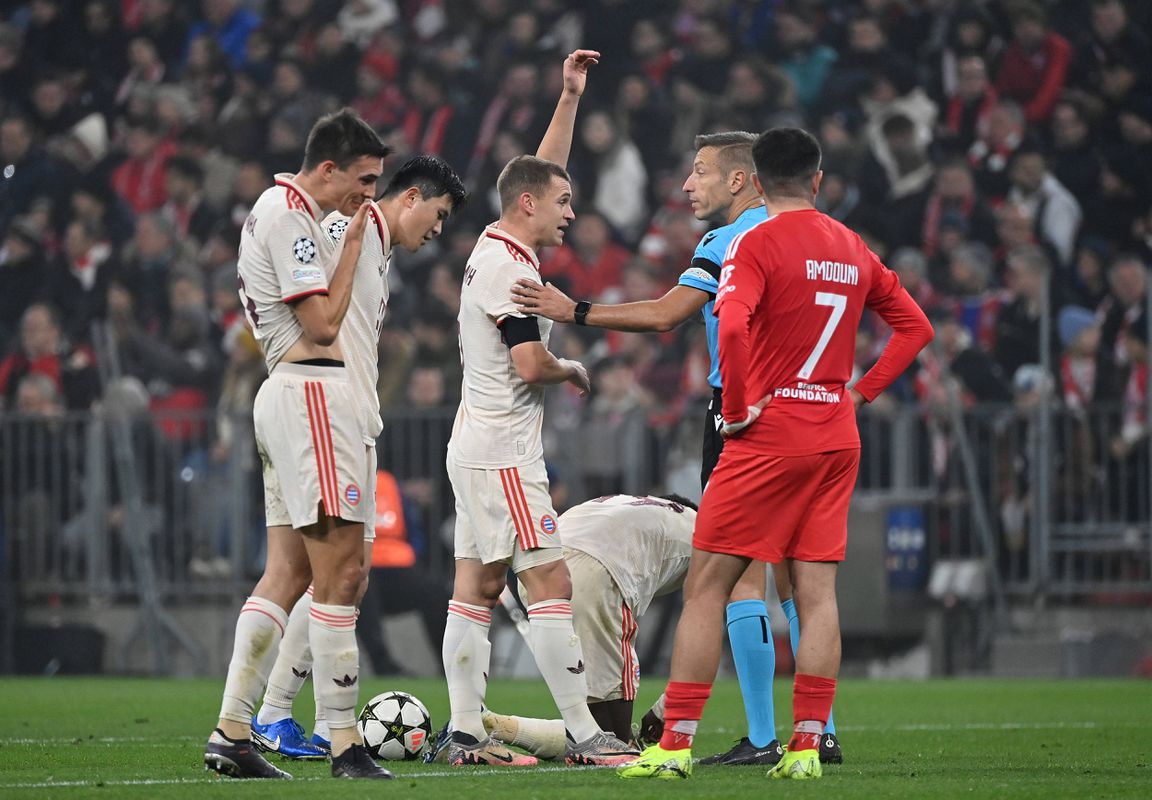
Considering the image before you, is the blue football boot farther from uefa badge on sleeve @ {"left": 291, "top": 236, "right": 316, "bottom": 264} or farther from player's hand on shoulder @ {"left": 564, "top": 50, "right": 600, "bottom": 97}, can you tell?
player's hand on shoulder @ {"left": 564, "top": 50, "right": 600, "bottom": 97}

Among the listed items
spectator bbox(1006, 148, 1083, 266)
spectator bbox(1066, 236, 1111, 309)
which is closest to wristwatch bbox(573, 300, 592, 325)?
spectator bbox(1066, 236, 1111, 309)

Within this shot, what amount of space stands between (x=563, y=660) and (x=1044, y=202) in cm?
979

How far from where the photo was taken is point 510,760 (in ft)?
20.4

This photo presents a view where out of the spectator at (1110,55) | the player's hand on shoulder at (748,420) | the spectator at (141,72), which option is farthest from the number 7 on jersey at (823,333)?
the spectator at (141,72)

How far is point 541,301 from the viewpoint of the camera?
612 cm

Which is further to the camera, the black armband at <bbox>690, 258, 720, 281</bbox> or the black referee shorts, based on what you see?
the black referee shorts

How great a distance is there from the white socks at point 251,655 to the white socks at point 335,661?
25 centimetres

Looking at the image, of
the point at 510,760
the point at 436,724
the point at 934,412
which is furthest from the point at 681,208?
the point at 510,760

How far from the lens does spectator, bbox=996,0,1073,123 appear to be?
601 inches

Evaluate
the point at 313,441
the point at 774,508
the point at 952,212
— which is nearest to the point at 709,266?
the point at 774,508

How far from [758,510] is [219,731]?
6.04 feet

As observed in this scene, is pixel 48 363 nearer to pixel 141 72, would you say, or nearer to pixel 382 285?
pixel 141 72

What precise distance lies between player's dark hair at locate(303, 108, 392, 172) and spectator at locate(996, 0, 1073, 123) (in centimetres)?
1082

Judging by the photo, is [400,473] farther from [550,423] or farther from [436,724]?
[436,724]
